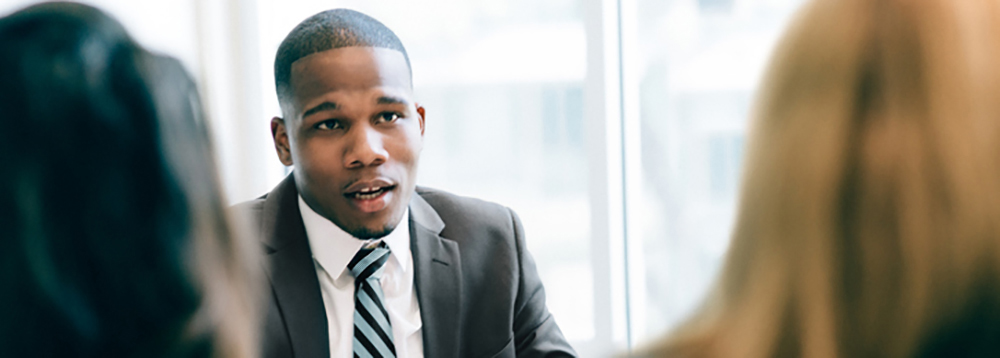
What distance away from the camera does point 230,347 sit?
0.60 meters

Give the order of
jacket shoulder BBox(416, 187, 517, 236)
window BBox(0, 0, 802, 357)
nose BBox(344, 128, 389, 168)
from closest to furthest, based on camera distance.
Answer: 1. nose BBox(344, 128, 389, 168)
2. jacket shoulder BBox(416, 187, 517, 236)
3. window BBox(0, 0, 802, 357)

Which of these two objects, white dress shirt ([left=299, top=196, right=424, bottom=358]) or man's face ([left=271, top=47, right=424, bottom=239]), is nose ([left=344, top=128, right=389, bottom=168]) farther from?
white dress shirt ([left=299, top=196, right=424, bottom=358])

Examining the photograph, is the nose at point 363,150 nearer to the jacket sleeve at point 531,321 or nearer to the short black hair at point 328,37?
the short black hair at point 328,37

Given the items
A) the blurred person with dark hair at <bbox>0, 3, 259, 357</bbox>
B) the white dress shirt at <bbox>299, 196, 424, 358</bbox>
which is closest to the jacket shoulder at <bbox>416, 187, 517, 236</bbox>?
the white dress shirt at <bbox>299, 196, 424, 358</bbox>

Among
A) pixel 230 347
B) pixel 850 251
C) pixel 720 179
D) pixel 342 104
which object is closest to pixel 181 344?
pixel 230 347

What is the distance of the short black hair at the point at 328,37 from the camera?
1.40 meters

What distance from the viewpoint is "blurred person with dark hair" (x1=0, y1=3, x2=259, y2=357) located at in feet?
1.74

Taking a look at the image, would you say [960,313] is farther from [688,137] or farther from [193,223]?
[688,137]

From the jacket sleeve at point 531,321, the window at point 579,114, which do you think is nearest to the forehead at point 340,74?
the jacket sleeve at point 531,321

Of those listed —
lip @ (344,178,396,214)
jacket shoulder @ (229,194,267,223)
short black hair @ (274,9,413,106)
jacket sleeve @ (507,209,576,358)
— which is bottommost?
jacket sleeve @ (507,209,576,358)

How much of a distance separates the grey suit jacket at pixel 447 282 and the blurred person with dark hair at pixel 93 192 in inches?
33.2

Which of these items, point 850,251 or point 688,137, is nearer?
point 850,251

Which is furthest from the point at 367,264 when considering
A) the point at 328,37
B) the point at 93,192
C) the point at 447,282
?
the point at 93,192

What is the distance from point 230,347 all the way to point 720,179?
2.18 metres
